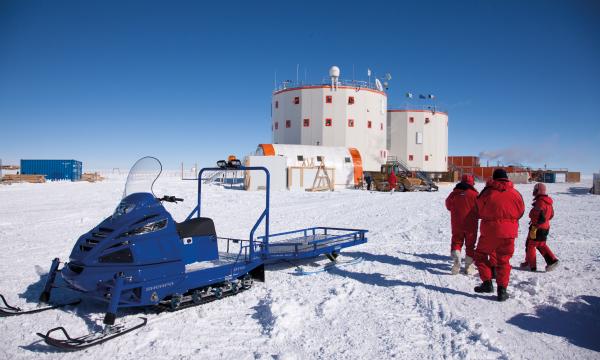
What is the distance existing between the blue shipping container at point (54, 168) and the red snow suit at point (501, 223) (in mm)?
40474

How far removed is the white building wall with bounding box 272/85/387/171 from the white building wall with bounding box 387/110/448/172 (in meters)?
7.68

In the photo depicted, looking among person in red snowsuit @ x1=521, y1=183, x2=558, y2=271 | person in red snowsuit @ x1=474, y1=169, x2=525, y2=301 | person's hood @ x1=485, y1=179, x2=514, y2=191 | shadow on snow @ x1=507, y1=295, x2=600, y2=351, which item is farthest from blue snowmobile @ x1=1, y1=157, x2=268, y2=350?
person in red snowsuit @ x1=521, y1=183, x2=558, y2=271

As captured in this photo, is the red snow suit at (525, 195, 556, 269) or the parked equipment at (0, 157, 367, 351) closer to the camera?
the parked equipment at (0, 157, 367, 351)

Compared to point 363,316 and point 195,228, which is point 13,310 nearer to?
point 195,228

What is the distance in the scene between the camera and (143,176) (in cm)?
525

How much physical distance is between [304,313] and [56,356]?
8.01ft

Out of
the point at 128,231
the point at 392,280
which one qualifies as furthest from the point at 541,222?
the point at 128,231

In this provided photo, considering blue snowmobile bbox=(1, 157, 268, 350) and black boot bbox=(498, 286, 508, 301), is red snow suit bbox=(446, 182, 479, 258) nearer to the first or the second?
black boot bbox=(498, 286, 508, 301)

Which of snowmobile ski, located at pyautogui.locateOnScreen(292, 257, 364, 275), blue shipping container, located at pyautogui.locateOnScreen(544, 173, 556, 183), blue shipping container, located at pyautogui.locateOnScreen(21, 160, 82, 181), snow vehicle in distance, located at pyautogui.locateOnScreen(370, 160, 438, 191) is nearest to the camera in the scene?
snowmobile ski, located at pyautogui.locateOnScreen(292, 257, 364, 275)

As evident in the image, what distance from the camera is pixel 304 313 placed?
470 centimetres

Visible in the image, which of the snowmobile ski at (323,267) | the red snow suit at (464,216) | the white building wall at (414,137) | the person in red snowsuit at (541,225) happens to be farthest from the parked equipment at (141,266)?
the white building wall at (414,137)

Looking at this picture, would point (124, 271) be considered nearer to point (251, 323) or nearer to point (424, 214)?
point (251, 323)

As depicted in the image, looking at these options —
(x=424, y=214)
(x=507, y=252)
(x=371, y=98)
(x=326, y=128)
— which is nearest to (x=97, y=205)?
(x=424, y=214)

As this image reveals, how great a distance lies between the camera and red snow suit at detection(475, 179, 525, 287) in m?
5.24
